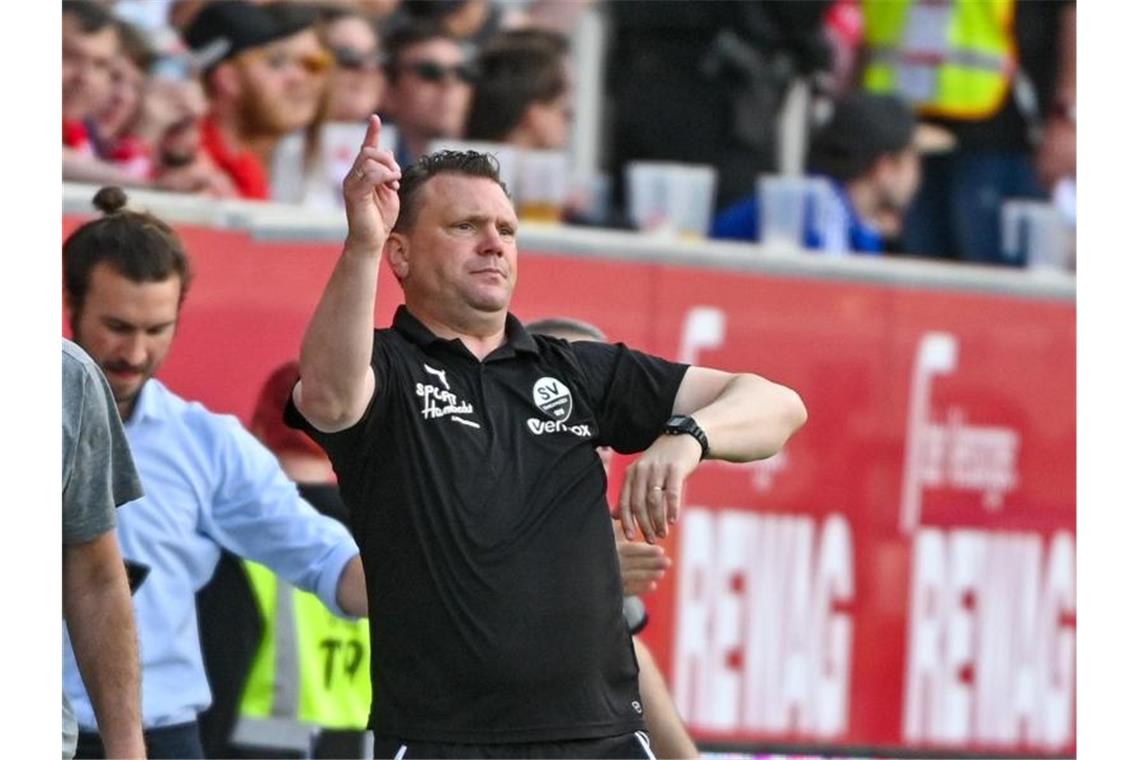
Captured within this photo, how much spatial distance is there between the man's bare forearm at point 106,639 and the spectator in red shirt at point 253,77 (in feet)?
13.5

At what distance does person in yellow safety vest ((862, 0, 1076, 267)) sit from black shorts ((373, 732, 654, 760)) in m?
5.59

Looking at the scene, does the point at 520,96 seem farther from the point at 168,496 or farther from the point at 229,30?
the point at 168,496

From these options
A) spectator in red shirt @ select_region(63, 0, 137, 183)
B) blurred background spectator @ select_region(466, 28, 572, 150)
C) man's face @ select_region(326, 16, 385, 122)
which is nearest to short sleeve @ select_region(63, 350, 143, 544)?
spectator in red shirt @ select_region(63, 0, 137, 183)

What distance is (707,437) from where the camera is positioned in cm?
459

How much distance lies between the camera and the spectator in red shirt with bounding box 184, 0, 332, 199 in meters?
8.52

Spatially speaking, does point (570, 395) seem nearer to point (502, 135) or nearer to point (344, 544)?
point (344, 544)

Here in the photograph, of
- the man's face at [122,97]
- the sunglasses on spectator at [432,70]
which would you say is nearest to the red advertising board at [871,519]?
the sunglasses on spectator at [432,70]

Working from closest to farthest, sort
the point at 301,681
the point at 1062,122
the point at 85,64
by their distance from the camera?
the point at 301,681 → the point at 85,64 → the point at 1062,122

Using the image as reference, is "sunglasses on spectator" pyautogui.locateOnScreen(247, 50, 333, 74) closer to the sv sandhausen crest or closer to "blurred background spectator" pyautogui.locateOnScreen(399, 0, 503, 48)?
"blurred background spectator" pyautogui.locateOnScreen(399, 0, 503, 48)

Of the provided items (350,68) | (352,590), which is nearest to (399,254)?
(352,590)

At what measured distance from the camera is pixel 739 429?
4.68 meters

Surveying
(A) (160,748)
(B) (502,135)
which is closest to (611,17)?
(B) (502,135)

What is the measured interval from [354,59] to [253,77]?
437 millimetres

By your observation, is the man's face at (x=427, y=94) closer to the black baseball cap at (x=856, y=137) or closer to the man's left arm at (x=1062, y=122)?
the black baseball cap at (x=856, y=137)
